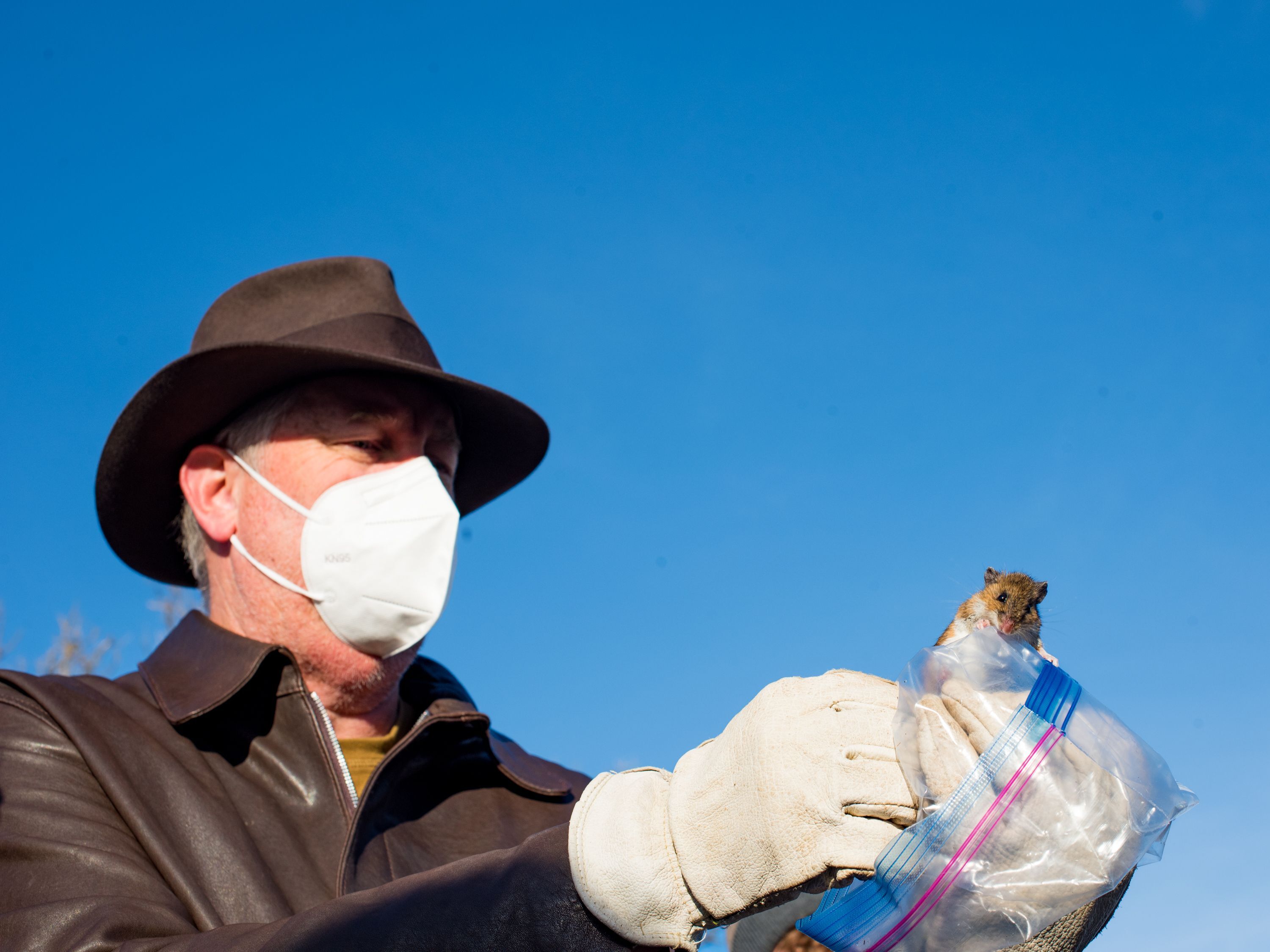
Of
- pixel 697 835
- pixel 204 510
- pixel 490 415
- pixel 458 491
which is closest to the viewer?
pixel 697 835

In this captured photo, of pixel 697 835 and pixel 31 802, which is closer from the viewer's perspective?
pixel 697 835

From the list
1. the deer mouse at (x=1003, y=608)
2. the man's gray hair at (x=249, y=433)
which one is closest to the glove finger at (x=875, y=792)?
the deer mouse at (x=1003, y=608)

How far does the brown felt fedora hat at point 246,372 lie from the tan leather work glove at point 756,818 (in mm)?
2128

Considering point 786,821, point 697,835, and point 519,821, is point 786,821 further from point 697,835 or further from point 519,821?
point 519,821

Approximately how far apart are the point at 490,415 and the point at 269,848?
1998mm

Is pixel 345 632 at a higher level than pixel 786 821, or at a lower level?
higher

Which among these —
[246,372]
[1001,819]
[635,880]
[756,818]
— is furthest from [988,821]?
[246,372]

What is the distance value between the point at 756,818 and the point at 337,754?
181cm

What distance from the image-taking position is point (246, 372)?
11.8 ft

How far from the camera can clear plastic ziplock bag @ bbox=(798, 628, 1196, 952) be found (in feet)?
5.48

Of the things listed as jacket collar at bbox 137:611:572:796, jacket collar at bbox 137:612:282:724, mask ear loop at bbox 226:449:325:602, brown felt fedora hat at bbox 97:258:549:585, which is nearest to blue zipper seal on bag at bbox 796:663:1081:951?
jacket collar at bbox 137:611:572:796

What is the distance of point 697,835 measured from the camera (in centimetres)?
182

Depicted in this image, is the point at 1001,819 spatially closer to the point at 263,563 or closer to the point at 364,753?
the point at 364,753

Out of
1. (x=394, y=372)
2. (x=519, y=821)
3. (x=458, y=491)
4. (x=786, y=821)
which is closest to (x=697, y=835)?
(x=786, y=821)
